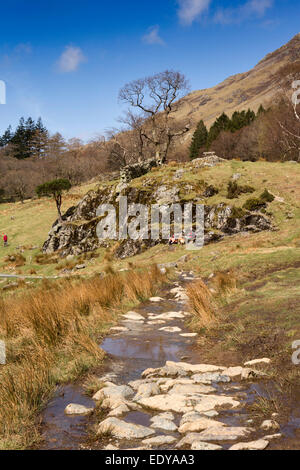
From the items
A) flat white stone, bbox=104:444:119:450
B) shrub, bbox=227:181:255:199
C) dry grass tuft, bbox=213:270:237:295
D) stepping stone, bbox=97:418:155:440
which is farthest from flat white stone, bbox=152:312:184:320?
shrub, bbox=227:181:255:199

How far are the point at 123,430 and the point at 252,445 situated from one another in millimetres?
1229

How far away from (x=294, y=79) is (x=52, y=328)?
26451 millimetres

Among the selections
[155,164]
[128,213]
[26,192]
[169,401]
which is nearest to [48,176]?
[26,192]

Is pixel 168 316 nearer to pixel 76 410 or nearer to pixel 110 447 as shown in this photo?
pixel 76 410

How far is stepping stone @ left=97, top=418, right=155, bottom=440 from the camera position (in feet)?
10.7

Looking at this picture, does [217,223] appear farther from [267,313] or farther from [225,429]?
[225,429]

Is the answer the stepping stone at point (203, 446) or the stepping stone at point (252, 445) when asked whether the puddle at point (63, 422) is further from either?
the stepping stone at point (252, 445)

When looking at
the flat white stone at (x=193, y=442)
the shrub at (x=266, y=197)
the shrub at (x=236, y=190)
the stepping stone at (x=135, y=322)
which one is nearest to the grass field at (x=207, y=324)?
the stepping stone at (x=135, y=322)

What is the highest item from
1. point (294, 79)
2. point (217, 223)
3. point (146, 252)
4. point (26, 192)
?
point (294, 79)

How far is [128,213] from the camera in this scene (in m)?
25.2

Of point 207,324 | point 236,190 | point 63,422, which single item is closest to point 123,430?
point 63,422

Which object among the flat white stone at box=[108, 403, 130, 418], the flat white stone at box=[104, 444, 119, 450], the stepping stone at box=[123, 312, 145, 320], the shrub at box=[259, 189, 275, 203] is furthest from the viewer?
the shrub at box=[259, 189, 275, 203]

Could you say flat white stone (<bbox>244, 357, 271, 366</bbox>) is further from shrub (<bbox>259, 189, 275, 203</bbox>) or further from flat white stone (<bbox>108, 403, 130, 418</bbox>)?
shrub (<bbox>259, 189, 275, 203</bbox>)

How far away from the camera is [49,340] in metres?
6.59
